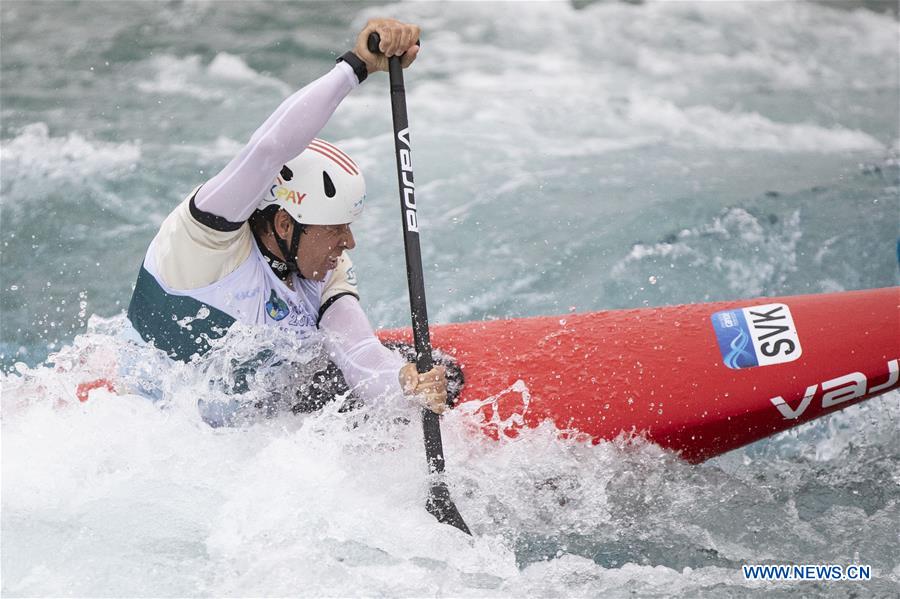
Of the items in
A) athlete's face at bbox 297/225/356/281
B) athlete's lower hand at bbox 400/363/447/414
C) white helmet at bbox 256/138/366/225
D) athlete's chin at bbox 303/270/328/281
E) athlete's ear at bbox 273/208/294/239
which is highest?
white helmet at bbox 256/138/366/225

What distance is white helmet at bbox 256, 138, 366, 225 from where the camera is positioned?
2.65m

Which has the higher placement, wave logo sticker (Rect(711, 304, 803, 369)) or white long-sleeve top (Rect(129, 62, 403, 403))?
white long-sleeve top (Rect(129, 62, 403, 403))

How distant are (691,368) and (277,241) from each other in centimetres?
136

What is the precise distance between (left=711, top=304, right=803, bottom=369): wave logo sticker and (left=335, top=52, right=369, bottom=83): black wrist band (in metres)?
1.44

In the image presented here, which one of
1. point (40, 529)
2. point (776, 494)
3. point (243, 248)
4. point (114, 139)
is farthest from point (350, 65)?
point (114, 139)

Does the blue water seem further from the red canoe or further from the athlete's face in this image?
the athlete's face

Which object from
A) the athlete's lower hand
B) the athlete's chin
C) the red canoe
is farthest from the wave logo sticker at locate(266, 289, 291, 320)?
the red canoe

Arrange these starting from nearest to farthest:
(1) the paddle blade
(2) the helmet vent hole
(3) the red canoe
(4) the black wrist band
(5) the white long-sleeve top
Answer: (5) the white long-sleeve top → (4) the black wrist band → (2) the helmet vent hole → (1) the paddle blade → (3) the red canoe

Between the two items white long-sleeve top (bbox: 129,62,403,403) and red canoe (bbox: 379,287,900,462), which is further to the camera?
red canoe (bbox: 379,287,900,462)

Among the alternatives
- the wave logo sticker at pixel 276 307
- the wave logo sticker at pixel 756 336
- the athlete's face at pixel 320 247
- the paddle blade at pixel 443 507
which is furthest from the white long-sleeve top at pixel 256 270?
the wave logo sticker at pixel 756 336

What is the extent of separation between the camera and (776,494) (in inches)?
130

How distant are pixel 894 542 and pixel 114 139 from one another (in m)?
5.36

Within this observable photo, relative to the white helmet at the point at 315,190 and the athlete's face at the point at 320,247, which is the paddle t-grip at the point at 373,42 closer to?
the white helmet at the point at 315,190

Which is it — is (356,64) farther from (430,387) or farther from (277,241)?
(430,387)
